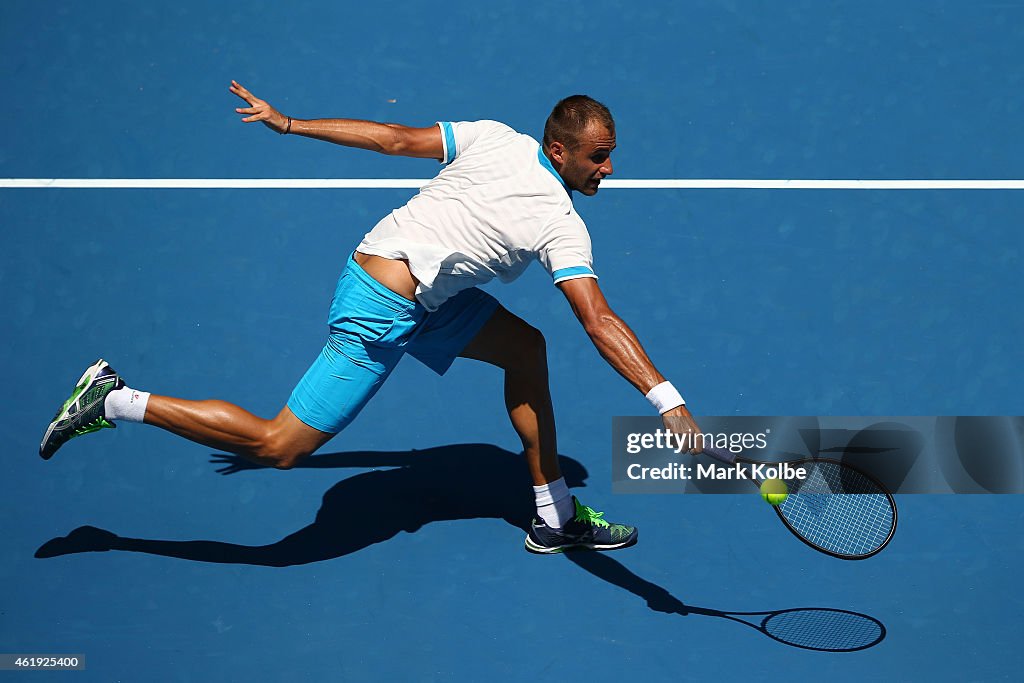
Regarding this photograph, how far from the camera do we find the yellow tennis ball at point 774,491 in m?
4.99

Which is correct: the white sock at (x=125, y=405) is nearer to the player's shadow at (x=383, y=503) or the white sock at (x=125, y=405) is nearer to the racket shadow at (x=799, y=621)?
the player's shadow at (x=383, y=503)

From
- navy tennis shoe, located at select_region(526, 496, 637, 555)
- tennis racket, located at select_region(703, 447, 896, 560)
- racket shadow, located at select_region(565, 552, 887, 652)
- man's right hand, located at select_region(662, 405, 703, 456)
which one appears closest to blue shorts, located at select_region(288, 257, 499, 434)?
navy tennis shoe, located at select_region(526, 496, 637, 555)

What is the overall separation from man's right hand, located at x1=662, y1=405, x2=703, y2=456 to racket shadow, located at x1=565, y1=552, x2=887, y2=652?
1.08 metres

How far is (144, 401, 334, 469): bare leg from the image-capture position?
4941mm

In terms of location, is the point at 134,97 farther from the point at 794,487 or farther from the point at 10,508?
the point at 794,487

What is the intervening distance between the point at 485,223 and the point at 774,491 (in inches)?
63.1

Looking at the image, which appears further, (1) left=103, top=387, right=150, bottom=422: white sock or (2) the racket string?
(2) the racket string

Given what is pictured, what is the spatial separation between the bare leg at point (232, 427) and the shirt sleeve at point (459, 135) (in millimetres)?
1267

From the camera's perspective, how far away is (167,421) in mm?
4961

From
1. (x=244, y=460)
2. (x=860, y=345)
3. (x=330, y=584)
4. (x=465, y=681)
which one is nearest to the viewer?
(x=465, y=681)

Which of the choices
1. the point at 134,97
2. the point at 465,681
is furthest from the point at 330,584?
the point at 134,97

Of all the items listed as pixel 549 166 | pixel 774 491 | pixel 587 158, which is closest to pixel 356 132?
pixel 549 166

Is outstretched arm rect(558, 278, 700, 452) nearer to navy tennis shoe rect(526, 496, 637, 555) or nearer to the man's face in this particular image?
the man's face

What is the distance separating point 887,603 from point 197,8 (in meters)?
5.34
